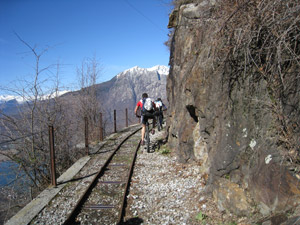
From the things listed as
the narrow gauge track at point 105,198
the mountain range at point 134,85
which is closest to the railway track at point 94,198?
the narrow gauge track at point 105,198

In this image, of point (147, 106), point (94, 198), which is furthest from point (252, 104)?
point (147, 106)

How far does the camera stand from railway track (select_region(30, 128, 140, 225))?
14.7 feet

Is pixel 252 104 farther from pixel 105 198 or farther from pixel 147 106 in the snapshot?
pixel 147 106

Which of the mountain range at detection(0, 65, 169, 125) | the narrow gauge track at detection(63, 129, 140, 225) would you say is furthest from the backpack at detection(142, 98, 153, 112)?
the mountain range at detection(0, 65, 169, 125)

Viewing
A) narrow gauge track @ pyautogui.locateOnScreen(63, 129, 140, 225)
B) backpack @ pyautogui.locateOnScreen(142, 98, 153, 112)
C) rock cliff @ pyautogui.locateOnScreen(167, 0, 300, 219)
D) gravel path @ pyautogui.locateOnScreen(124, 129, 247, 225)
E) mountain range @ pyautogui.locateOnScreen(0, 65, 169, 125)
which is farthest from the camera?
mountain range @ pyautogui.locateOnScreen(0, 65, 169, 125)

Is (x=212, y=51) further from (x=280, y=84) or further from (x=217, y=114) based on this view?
(x=280, y=84)

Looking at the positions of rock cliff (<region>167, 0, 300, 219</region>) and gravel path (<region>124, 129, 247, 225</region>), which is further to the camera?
gravel path (<region>124, 129, 247, 225</region>)

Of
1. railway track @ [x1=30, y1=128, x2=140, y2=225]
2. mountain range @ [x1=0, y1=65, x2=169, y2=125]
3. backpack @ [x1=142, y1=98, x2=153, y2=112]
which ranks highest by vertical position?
mountain range @ [x1=0, y1=65, x2=169, y2=125]

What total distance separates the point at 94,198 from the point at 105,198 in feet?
0.85

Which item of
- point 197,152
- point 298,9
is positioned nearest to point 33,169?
point 197,152

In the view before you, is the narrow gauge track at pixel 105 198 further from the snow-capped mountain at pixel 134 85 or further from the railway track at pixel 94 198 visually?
the snow-capped mountain at pixel 134 85

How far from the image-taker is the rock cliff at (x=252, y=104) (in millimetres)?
3270

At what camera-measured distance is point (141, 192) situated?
5.52m

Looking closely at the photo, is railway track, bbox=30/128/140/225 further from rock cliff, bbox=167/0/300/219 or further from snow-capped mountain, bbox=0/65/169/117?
snow-capped mountain, bbox=0/65/169/117
